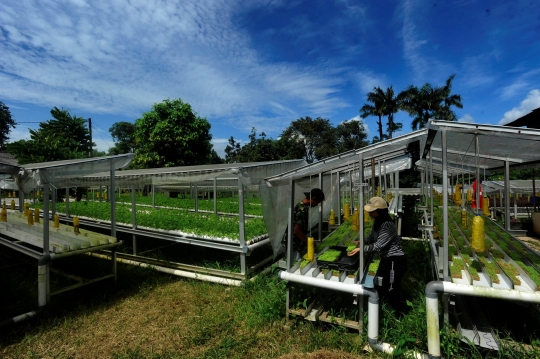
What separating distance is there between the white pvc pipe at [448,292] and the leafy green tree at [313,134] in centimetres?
3305

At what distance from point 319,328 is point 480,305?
2.29 m

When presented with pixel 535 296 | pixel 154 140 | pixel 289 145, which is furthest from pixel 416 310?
pixel 289 145

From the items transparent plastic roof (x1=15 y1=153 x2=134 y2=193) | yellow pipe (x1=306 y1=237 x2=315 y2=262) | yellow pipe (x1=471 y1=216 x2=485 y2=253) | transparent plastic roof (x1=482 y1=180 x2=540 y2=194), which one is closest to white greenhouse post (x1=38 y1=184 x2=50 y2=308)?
transparent plastic roof (x1=15 y1=153 x2=134 y2=193)

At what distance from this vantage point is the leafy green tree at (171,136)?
23.3 m

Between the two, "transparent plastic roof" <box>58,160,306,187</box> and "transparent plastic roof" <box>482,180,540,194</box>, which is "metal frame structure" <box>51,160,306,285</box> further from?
"transparent plastic roof" <box>482,180,540,194</box>

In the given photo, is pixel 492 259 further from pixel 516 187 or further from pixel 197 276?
pixel 516 187

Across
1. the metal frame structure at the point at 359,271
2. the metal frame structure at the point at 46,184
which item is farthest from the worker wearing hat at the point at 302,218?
the metal frame structure at the point at 46,184

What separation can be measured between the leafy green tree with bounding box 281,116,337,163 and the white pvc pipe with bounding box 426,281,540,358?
3305cm

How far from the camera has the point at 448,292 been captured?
288 centimetres

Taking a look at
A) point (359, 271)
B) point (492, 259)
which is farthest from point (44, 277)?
point (492, 259)

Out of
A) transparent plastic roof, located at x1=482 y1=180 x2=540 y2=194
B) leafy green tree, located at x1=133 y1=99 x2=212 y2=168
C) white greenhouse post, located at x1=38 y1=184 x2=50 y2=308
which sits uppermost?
leafy green tree, located at x1=133 y1=99 x2=212 y2=168

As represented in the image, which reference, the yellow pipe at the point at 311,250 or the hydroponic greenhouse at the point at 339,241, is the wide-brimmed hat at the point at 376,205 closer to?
the hydroponic greenhouse at the point at 339,241

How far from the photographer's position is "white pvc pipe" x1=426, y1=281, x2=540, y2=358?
266cm

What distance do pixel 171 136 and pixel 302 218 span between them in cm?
2006
